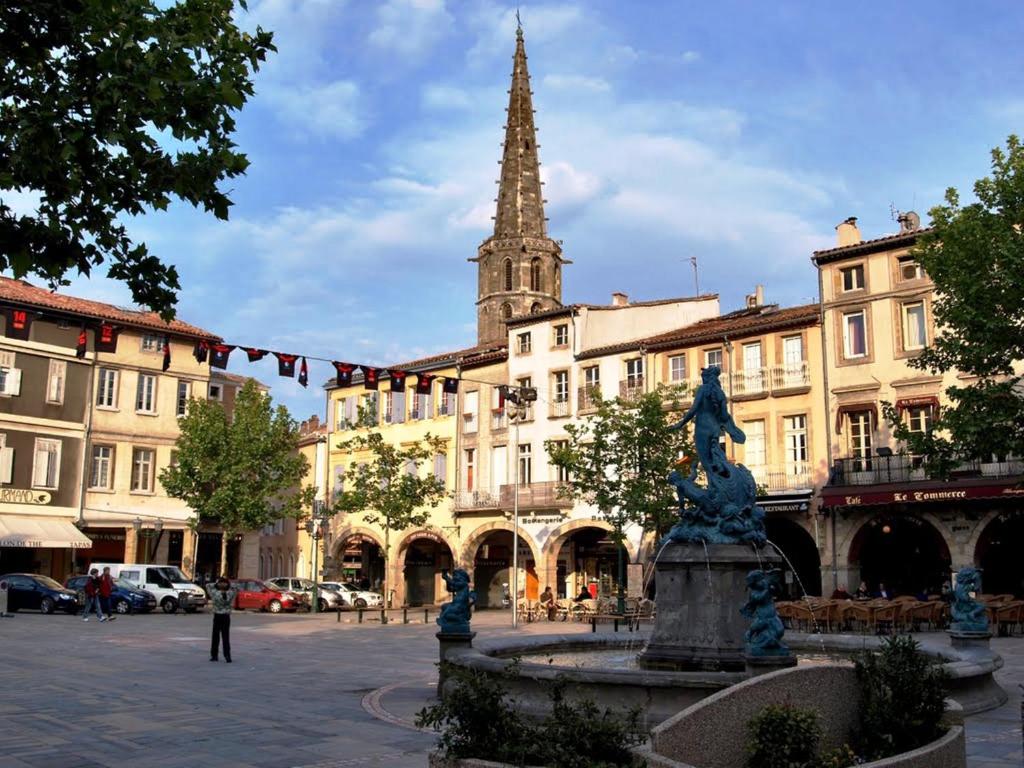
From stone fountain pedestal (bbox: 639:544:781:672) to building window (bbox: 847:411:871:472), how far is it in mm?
24228

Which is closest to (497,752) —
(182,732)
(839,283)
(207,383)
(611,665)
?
(182,732)

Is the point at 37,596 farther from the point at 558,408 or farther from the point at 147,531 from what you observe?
the point at 558,408

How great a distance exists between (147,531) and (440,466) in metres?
13.5

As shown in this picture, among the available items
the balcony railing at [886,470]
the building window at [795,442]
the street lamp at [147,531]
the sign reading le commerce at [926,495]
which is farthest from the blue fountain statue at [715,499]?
the street lamp at [147,531]

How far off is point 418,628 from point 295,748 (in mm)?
22310

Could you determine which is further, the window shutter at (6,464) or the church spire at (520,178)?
the church spire at (520,178)

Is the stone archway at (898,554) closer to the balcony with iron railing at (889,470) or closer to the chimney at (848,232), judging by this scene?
the balcony with iron railing at (889,470)

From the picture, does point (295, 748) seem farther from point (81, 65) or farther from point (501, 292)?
point (501, 292)

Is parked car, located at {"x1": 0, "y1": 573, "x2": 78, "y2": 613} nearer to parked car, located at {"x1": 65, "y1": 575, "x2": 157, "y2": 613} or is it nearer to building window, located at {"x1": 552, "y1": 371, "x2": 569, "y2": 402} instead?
parked car, located at {"x1": 65, "y1": 575, "x2": 157, "y2": 613}

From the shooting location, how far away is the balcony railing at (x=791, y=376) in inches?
1490

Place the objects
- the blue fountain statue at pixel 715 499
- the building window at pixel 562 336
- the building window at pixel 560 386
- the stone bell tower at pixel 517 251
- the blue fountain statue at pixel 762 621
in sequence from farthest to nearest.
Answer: the stone bell tower at pixel 517 251, the building window at pixel 562 336, the building window at pixel 560 386, the blue fountain statue at pixel 715 499, the blue fountain statue at pixel 762 621

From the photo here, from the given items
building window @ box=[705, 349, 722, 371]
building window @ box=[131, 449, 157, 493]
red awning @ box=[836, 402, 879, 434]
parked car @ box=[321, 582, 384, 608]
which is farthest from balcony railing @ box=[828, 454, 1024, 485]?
building window @ box=[131, 449, 157, 493]

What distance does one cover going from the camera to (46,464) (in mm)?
44219

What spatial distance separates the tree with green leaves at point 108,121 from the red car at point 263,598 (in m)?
35.0
